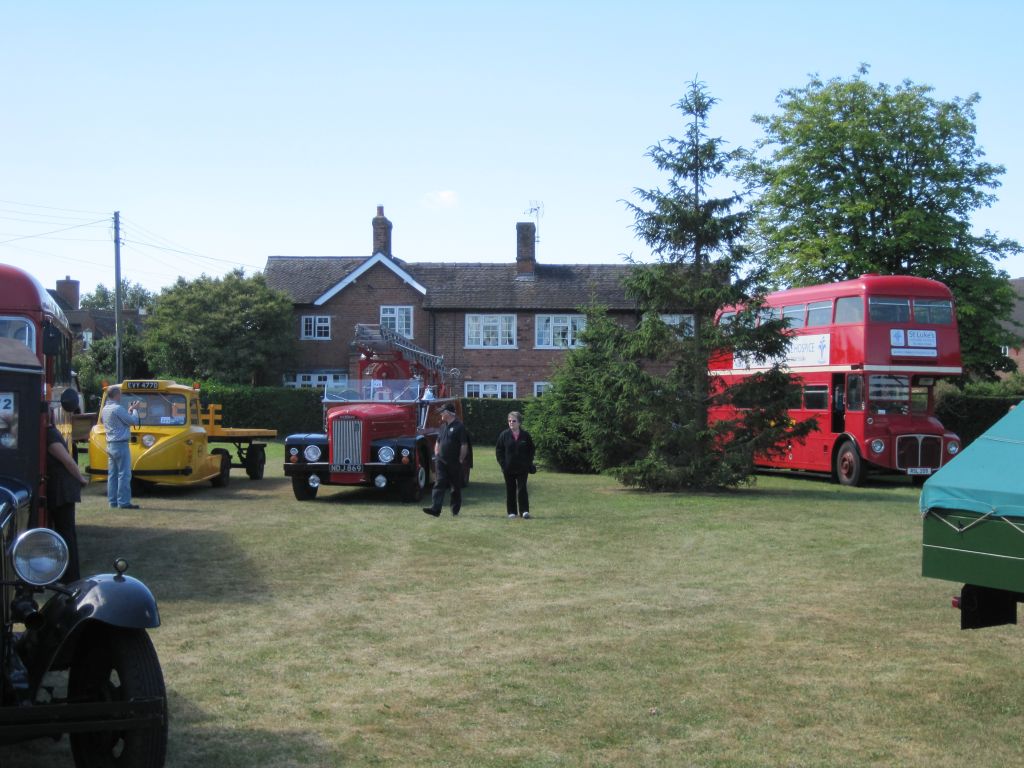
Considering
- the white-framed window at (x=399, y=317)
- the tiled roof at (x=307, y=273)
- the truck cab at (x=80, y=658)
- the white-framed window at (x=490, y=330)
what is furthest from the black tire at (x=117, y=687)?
the tiled roof at (x=307, y=273)

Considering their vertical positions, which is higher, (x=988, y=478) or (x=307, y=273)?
(x=307, y=273)

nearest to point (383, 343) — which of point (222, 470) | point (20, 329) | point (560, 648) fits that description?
point (222, 470)

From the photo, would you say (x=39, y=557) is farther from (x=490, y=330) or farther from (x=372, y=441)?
(x=490, y=330)

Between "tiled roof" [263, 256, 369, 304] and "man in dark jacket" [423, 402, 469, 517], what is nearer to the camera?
"man in dark jacket" [423, 402, 469, 517]

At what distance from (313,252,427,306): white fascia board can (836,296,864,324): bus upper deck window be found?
27.2 m

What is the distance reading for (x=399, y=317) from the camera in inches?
1943

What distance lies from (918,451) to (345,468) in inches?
502

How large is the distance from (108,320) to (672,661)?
348ft

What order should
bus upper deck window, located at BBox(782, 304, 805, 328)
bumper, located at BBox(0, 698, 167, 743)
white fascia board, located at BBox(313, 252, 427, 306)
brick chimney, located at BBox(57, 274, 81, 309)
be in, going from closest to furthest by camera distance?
bumper, located at BBox(0, 698, 167, 743) < bus upper deck window, located at BBox(782, 304, 805, 328) < white fascia board, located at BBox(313, 252, 427, 306) < brick chimney, located at BBox(57, 274, 81, 309)

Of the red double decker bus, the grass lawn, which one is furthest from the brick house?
the grass lawn

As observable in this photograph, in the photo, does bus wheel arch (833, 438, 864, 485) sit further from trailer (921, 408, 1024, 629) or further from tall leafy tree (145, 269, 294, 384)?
tall leafy tree (145, 269, 294, 384)

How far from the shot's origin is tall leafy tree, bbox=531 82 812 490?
68.1 ft

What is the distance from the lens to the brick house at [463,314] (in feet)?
161

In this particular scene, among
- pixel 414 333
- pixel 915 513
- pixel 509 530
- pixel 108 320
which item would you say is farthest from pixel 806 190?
pixel 108 320
